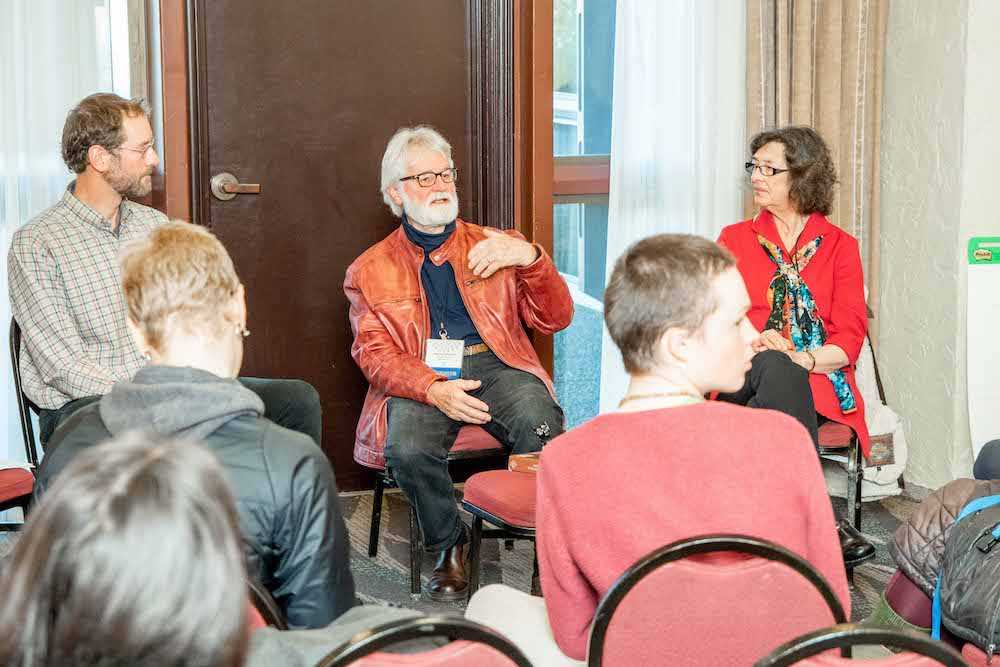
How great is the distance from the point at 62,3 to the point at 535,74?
5.08 feet

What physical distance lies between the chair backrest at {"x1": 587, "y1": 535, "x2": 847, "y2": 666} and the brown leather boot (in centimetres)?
170

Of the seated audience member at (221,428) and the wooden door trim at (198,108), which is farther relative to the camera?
the wooden door trim at (198,108)

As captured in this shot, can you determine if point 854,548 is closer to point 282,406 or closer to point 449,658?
point 282,406

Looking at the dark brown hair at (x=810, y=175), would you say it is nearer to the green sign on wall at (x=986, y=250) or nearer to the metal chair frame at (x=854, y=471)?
the green sign on wall at (x=986, y=250)

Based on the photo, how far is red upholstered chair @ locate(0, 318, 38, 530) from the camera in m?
2.65

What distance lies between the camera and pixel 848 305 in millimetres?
3473

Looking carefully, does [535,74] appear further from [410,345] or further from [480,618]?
[480,618]

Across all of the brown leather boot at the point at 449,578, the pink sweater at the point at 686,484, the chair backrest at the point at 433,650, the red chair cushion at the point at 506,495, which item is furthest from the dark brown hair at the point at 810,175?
the chair backrest at the point at 433,650

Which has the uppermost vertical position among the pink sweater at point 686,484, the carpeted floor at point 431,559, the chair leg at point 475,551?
the pink sweater at point 686,484

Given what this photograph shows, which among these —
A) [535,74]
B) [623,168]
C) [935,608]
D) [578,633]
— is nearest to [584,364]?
[623,168]

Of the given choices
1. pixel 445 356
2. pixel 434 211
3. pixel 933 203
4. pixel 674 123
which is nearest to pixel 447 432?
pixel 445 356

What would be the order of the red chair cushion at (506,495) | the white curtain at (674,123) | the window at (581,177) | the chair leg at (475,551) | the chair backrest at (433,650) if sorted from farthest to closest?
the window at (581,177) < the white curtain at (674,123) < the chair leg at (475,551) < the red chair cushion at (506,495) < the chair backrest at (433,650)

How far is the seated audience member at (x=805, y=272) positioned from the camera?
3.39m

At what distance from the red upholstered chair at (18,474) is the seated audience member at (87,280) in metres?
0.04
